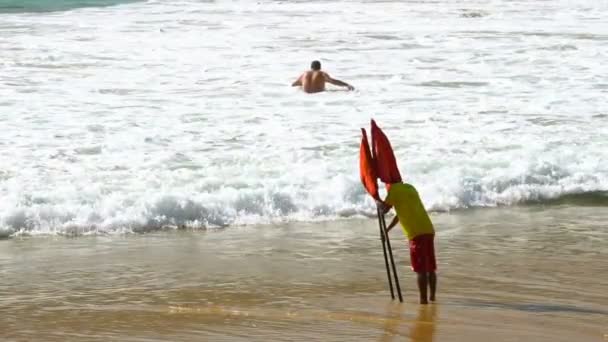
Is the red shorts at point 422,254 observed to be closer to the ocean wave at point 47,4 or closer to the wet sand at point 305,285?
the wet sand at point 305,285

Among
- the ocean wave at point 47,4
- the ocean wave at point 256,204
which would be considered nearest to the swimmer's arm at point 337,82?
the ocean wave at point 256,204

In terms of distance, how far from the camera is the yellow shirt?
7199 millimetres

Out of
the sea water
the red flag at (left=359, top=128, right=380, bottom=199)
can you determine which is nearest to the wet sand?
the red flag at (left=359, top=128, right=380, bottom=199)

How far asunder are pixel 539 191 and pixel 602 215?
1086 millimetres

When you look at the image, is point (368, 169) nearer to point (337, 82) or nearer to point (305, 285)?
point (305, 285)

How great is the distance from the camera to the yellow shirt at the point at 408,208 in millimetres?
7199

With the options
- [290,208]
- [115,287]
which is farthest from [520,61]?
[115,287]

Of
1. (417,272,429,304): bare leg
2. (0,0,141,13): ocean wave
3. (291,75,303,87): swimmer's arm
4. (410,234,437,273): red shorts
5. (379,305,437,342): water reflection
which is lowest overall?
(379,305,437,342): water reflection

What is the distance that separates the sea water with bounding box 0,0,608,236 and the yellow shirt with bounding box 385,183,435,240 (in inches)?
144

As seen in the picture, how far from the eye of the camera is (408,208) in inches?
284

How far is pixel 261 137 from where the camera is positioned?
14.2 meters

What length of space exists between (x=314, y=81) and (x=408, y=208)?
10507 mm

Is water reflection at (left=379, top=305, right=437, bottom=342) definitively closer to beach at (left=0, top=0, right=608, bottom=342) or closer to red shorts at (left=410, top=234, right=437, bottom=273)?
beach at (left=0, top=0, right=608, bottom=342)

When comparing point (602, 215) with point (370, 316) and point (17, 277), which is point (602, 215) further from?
point (17, 277)
